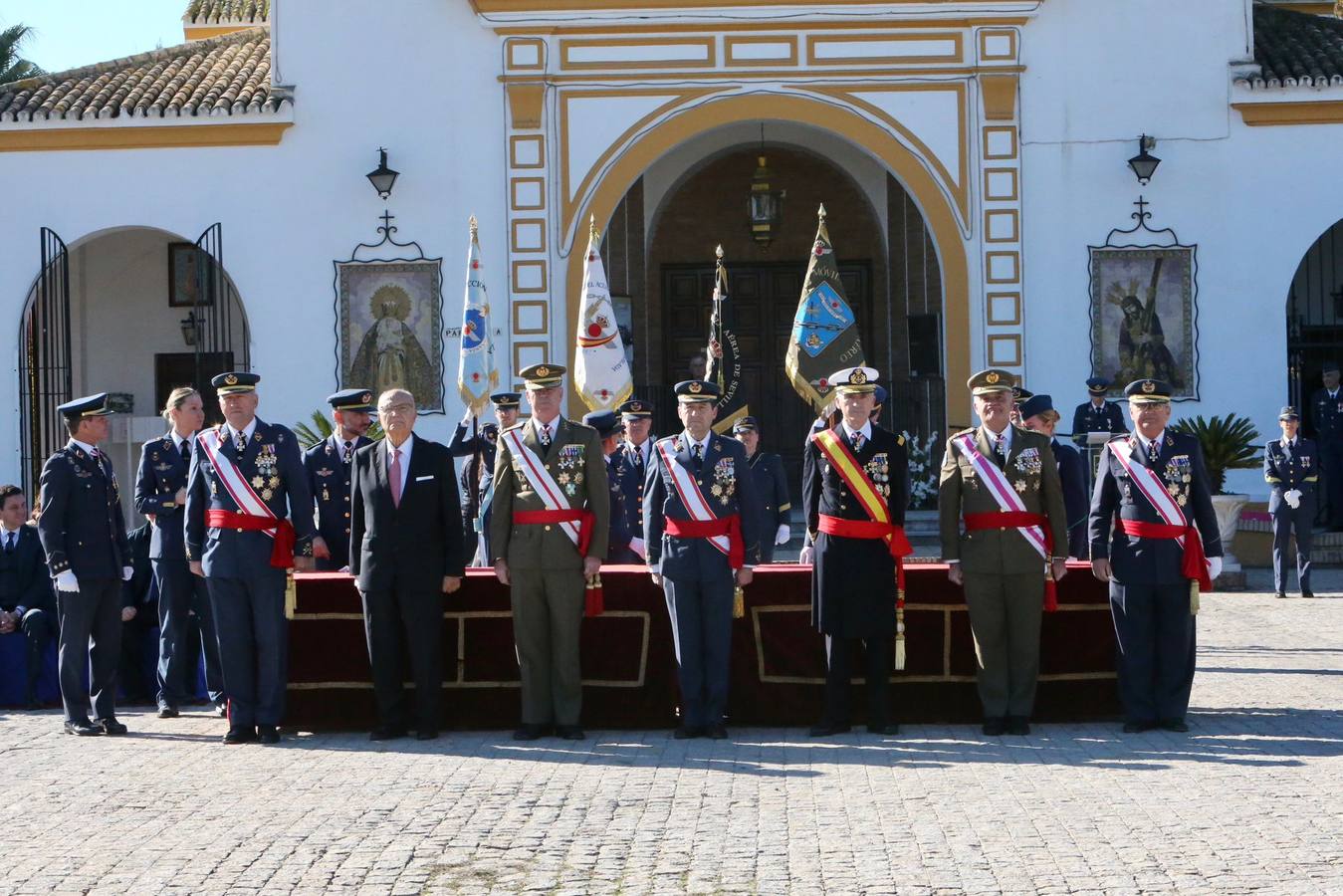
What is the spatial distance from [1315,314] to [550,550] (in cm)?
1439

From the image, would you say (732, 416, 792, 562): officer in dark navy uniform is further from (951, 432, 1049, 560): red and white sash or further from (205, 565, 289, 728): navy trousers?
(205, 565, 289, 728): navy trousers

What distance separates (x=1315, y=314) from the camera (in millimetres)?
20312

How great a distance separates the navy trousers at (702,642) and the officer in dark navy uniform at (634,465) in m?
1.94

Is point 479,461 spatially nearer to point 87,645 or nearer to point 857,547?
point 87,645

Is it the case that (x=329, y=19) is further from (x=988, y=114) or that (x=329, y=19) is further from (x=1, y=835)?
(x=1, y=835)

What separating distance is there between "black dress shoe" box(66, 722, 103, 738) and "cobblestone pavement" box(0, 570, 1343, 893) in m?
0.13

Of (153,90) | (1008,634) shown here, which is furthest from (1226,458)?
(153,90)

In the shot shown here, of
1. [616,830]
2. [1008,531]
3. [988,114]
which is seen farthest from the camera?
[988,114]

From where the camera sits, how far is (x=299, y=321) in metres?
17.8

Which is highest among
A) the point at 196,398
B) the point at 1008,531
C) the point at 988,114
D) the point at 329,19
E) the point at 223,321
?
the point at 329,19

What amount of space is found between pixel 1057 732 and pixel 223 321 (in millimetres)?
13482

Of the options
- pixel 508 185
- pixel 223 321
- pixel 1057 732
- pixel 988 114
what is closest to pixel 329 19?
pixel 508 185

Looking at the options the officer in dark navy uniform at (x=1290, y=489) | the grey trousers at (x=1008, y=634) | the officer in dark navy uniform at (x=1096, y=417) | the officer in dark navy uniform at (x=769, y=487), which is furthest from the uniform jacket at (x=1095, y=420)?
the grey trousers at (x=1008, y=634)

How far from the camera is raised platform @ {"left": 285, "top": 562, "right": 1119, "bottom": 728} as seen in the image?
342 inches
